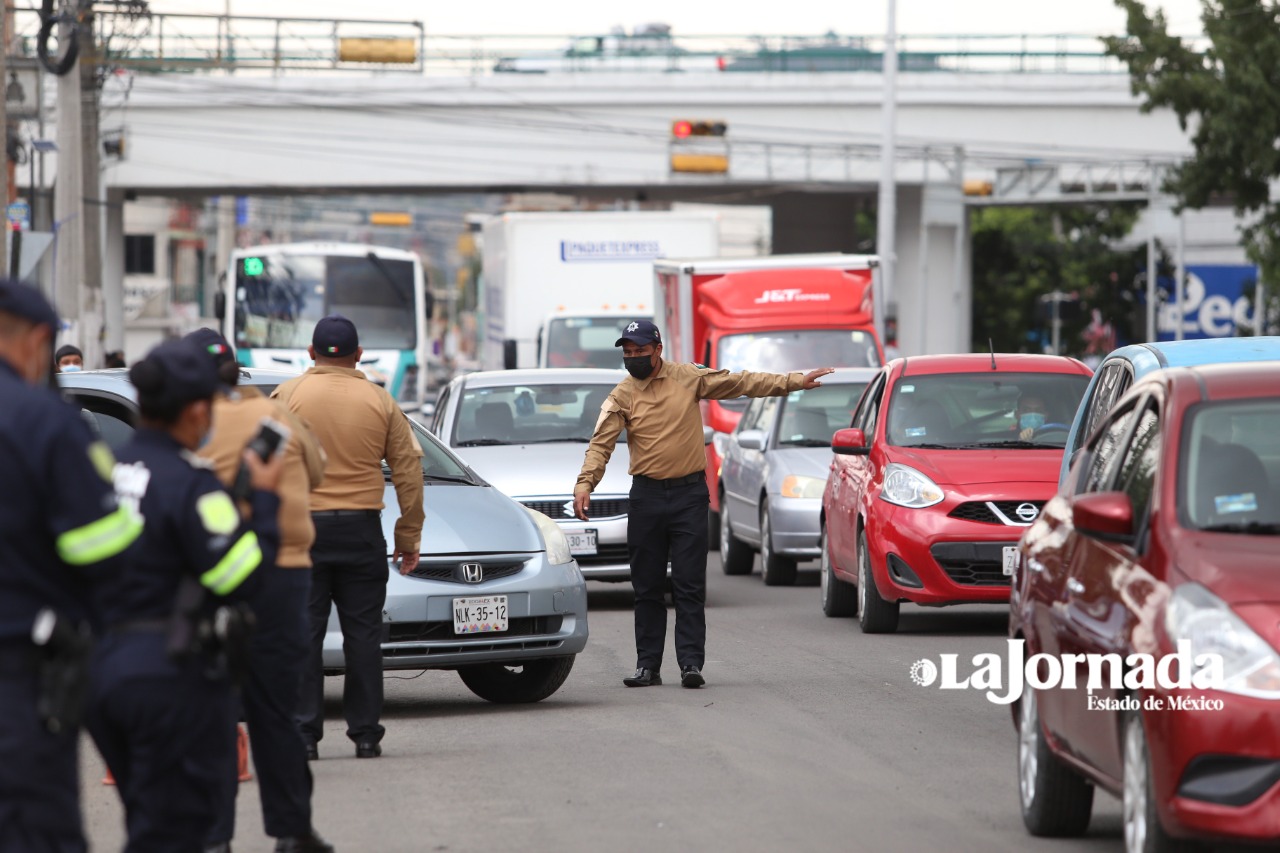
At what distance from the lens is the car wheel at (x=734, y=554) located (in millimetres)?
18875

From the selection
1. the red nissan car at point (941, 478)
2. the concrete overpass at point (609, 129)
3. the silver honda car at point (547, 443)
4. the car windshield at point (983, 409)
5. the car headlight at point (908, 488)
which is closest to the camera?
the red nissan car at point (941, 478)

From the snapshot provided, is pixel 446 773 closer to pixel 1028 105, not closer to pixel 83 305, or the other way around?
pixel 83 305

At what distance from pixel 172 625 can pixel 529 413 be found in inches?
457

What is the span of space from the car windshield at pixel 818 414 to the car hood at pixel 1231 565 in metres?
11.6

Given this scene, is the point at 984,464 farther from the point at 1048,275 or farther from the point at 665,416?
the point at 1048,275

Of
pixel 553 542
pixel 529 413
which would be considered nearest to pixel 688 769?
pixel 553 542

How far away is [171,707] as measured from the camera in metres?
4.88

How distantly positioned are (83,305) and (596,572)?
53.7 feet

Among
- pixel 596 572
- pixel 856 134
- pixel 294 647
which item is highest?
pixel 856 134

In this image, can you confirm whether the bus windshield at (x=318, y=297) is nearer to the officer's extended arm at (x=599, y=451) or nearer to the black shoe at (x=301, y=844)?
the officer's extended arm at (x=599, y=451)

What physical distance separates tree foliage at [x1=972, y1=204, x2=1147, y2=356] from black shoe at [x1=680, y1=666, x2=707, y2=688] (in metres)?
56.7

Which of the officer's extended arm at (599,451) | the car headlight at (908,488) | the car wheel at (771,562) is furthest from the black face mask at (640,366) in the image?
the car wheel at (771,562)

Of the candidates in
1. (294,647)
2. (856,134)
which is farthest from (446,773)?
(856,134)

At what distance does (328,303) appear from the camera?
114ft
